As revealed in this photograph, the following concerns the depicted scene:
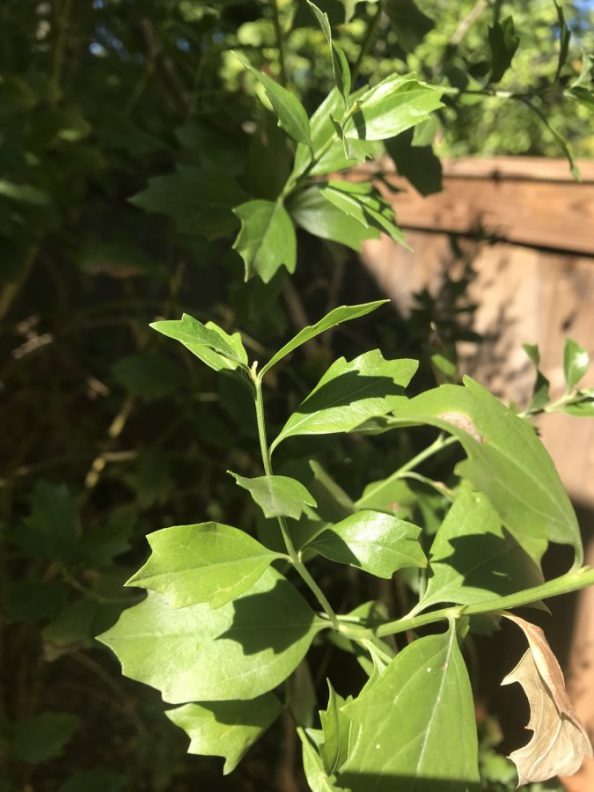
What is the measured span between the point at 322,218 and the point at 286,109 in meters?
0.19

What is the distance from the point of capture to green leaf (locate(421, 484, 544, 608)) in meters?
0.58

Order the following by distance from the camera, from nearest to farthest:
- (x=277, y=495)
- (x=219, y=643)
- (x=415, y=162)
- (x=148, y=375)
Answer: (x=277, y=495) < (x=219, y=643) < (x=415, y=162) < (x=148, y=375)

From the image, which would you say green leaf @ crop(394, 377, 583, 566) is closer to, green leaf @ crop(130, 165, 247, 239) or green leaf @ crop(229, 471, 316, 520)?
green leaf @ crop(229, 471, 316, 520)

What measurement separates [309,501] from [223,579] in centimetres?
9

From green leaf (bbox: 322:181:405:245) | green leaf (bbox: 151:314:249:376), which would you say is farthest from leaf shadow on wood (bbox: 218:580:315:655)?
green leaf (bbox: 322:181:405:245)

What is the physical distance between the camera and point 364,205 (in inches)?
26.5

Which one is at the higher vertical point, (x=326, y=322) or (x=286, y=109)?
(x=286, y=109)

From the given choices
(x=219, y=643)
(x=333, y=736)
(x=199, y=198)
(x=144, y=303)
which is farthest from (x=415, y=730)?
(x=144, y=303)

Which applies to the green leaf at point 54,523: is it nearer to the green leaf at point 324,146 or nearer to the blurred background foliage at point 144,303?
the blurred background foliage at point 144,303

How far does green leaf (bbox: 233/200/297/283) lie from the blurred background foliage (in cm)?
7

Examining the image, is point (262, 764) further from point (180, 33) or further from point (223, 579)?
point (180, 33)

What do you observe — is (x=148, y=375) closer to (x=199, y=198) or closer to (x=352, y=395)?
(x=199, y=198)

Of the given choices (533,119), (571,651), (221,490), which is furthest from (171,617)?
(533,119)

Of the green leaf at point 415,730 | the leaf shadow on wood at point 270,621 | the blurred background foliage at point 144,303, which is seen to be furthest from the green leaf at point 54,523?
the green leaf at point 415,730
